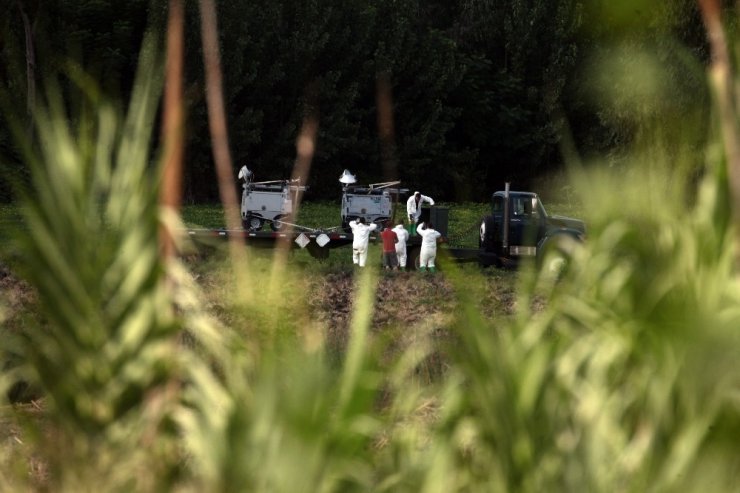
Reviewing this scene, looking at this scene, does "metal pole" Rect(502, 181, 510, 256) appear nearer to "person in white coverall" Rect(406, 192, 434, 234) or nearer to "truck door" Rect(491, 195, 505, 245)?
"truck door" Rect(491, 195, 505, 245)

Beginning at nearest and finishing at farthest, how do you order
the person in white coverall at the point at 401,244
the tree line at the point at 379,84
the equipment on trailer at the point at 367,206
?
the person in white coverall at the point at 401,244 → the equipment on trailer at the point at 367,206 → the tree line at the point at 379,84

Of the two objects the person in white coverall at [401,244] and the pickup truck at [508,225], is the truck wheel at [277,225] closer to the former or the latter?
the person in white coverall at [401,244]

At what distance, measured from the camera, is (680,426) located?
2596 mm

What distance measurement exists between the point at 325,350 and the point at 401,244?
21.8 meters

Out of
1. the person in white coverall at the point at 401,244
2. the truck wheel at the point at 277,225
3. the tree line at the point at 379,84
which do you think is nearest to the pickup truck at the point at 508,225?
the person in white coverall at the point at 401,244

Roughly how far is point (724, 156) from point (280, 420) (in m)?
1.20

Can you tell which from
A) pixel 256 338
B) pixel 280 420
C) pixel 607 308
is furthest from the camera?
pixel 607 308

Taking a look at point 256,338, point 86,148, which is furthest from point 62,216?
point 256,338

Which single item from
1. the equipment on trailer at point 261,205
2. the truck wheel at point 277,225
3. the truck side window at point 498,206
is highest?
the truck side window at point 498,206

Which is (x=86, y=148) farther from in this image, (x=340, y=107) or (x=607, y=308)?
(x=340, y=107)

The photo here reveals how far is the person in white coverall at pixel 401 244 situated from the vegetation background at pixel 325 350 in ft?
69.8

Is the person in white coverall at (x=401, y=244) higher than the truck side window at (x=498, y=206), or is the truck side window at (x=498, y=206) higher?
the truck side window at (x=498, y=206)

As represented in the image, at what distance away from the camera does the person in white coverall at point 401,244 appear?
79.5 feet

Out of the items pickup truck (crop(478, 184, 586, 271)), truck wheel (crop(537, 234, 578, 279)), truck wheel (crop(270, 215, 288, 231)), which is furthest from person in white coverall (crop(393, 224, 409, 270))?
truck wheel (crop(537, 234, 578, 279))
